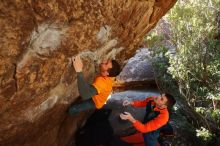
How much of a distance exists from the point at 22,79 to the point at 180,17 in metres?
5.96

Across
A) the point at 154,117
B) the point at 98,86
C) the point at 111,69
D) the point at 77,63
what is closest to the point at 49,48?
the point at 77,63

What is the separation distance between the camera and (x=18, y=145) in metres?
6.49

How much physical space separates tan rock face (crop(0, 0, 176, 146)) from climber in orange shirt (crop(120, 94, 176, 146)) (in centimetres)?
131

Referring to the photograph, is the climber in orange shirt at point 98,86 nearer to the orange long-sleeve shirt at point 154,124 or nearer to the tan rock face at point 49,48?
the tan rock face at point 49,48

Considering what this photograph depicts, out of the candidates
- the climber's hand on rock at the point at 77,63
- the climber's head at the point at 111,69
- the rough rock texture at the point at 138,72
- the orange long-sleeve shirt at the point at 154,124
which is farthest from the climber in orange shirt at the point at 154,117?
the rough rock texture at the point at 138,72

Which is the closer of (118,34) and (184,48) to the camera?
(118,34)

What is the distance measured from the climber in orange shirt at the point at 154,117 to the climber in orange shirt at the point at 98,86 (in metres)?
0.56

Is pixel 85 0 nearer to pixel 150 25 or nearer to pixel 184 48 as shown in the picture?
pixel 150 25

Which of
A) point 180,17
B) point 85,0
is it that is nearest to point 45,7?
point 85,0

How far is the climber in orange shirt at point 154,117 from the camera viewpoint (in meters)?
6.37

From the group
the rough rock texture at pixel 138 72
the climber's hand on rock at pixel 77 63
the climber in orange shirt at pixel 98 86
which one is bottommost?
the rough rock texture at pixel 138 72

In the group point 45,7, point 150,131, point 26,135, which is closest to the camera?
point 45,7

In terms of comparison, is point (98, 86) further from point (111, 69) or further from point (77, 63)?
point (77, 63)

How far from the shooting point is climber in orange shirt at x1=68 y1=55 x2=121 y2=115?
5.73m
